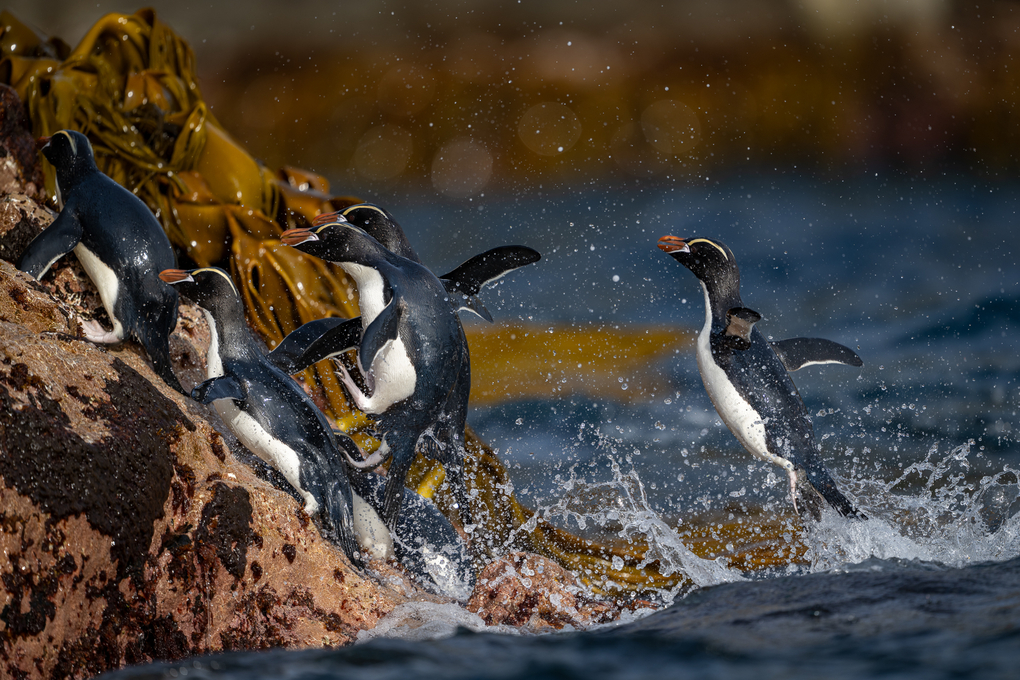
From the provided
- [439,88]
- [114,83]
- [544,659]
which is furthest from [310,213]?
[439,88]

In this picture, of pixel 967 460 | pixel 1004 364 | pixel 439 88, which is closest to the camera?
pixel 967 460

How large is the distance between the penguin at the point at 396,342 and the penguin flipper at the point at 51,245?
0.60 metres

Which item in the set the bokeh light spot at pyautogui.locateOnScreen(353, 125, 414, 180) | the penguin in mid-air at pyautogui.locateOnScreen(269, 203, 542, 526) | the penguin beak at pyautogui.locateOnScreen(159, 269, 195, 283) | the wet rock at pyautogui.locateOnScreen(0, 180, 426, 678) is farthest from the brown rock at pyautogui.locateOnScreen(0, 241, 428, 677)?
the bokeh light spot at pyautogui.locateOnScreen(353, 125, 414, 180)

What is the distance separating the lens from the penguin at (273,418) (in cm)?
241

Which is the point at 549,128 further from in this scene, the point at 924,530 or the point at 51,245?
the point at 51,245

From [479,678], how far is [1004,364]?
5.96 meters

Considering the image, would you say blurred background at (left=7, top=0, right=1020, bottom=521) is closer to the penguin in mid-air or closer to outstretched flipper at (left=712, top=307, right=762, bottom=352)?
outstretched flipper at (left=712, top=307, right=762, bottom=352)

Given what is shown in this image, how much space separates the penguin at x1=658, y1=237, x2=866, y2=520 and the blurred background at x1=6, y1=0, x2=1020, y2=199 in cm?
818

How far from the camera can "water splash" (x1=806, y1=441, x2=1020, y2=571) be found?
256 cm

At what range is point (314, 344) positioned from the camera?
2561mm

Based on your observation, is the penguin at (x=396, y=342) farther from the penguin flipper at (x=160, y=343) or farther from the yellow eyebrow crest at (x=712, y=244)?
the yellow eyebrow crest at (x=712, y=244)

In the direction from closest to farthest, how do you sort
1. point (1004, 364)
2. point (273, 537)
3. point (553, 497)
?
point (273, 537), point (553, 497), point (1004, 364)

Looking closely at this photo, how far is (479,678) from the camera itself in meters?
1.70

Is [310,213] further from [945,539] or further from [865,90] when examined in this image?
[865,90]
